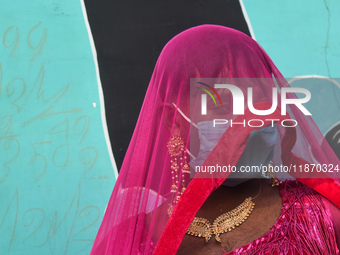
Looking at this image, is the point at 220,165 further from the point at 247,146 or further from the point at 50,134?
the point at 50,134

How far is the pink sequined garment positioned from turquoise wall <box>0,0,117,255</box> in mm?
1172

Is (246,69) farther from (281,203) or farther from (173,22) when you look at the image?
(173,22)

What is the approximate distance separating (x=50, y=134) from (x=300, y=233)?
1.40 meters

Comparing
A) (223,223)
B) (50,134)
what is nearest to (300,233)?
(223,223)

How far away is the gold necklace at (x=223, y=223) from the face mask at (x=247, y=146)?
65mm

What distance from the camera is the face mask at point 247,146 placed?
0.87m

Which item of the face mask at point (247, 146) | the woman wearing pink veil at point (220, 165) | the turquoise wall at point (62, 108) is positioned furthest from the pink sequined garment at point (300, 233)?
the turquoise wall at point (62, 108)

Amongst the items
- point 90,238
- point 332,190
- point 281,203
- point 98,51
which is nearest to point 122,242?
point 281,203

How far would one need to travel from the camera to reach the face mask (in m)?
0.87

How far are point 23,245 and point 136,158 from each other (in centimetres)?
115

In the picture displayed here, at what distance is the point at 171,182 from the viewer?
1.02 m

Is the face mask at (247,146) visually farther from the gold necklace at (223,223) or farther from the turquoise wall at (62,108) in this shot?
the turquoise wall at (62,108)

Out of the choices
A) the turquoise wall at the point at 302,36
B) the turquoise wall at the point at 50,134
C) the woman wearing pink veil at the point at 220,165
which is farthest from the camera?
the turquoise wall at the point at 302,36

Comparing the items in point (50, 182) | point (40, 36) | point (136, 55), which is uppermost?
point (40, 36)
